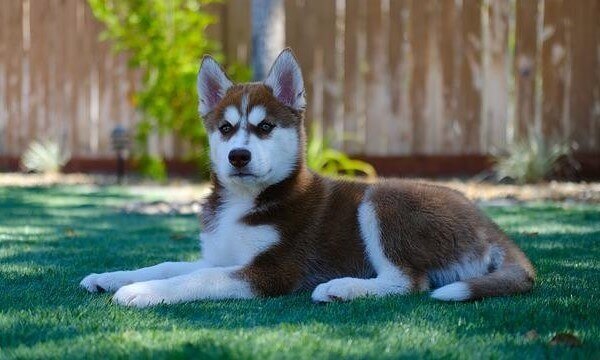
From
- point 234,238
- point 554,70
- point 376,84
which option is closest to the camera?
point 234,238

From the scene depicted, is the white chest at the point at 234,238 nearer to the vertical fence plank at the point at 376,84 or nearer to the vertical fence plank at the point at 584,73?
the vertical fence plank at the point at 376,84

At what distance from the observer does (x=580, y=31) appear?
9711 mm

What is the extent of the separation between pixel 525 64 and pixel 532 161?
134 cm

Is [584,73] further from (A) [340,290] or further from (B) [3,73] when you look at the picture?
(B) [3,73]

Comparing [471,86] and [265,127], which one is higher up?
[471,86]

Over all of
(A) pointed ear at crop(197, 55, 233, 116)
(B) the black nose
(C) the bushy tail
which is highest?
(A) pointed ear at crop(197, 55, 233, 116)

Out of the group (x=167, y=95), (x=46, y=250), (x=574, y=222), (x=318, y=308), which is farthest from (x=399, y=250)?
(x=167, y=95)

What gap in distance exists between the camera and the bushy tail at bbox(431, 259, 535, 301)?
3.29 metres

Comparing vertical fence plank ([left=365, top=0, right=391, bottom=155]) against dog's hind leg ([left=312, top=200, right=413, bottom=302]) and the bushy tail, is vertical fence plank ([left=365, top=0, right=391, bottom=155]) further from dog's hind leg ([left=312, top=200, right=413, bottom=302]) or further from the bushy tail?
the bushy tail

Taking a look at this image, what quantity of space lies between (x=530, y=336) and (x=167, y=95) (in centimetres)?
744

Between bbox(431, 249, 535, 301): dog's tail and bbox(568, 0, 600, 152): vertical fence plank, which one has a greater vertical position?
bbox(568, 0, 600, 152): vertical fence plank

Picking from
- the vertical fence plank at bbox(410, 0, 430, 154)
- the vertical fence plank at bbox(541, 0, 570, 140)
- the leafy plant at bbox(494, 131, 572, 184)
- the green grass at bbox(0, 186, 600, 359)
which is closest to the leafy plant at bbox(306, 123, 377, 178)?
the vertical fence plank at bbox(410, 0, 430, 154)

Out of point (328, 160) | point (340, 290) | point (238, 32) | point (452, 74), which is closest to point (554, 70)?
point (452, 74)

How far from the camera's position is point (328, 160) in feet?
31.8
